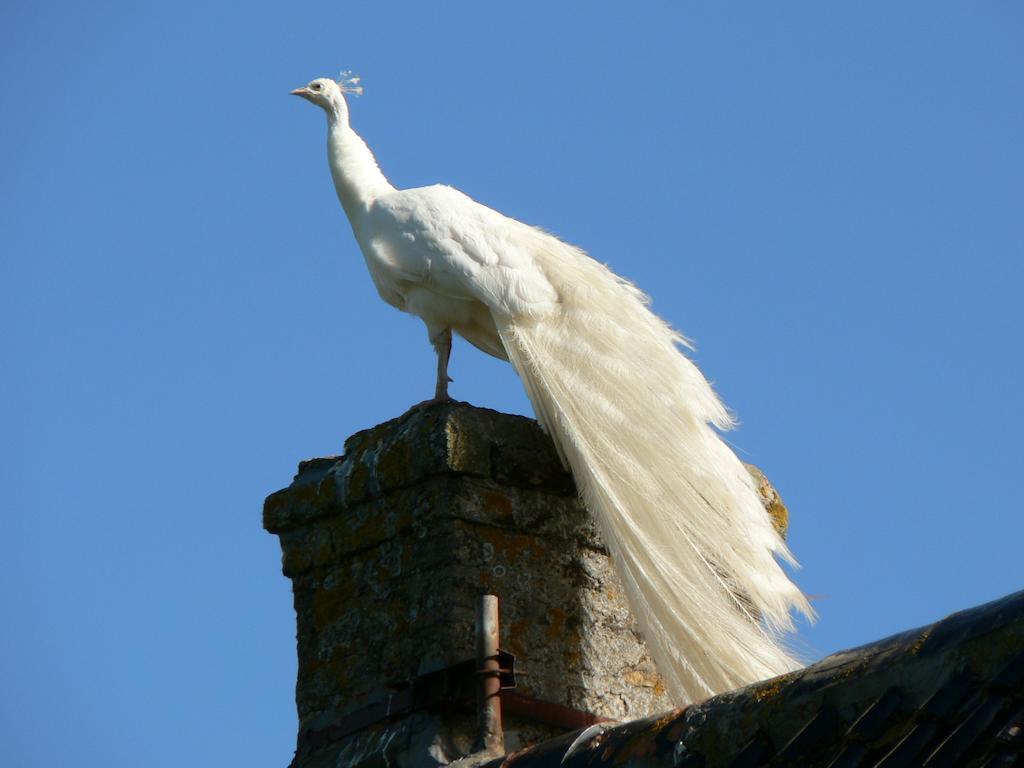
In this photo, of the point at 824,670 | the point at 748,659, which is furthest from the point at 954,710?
the point at 748,659

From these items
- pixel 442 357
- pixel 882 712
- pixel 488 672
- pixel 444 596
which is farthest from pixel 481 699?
pixel 442 357

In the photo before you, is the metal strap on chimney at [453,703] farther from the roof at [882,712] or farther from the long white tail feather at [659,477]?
the roof at [882,712]

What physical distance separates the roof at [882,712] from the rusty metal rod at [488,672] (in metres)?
0.82

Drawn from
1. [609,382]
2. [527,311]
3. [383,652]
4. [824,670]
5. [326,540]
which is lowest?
[824,670]

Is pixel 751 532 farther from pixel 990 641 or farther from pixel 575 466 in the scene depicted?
pixel 990 641

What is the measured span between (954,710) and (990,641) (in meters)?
0.14

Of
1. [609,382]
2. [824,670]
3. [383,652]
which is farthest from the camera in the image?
[609,382]

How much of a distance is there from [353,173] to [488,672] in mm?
4151

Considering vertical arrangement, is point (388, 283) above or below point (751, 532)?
above

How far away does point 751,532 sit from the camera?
20.0 feet

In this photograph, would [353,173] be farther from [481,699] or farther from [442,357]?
[481,699]

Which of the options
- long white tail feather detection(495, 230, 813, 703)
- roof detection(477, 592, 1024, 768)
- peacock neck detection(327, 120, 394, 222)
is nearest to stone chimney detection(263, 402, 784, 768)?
long white tail feather detection(495, 230, 813, 703)

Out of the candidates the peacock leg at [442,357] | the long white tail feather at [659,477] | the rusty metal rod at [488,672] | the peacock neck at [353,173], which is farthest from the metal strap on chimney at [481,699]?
the peacock neck at [353,173]

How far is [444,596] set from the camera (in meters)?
5.09
